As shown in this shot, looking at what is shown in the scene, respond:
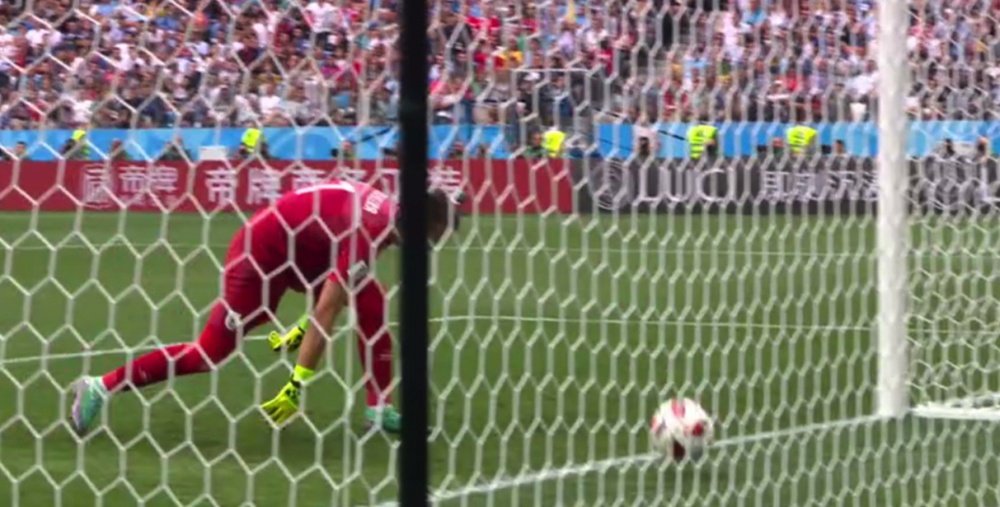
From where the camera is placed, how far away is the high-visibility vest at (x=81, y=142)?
398 cm

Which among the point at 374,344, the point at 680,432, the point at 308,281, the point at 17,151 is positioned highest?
the point at 17,151

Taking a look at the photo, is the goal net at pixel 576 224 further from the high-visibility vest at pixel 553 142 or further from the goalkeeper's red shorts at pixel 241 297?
the goalkeeper's red shorts at pixel 241 297

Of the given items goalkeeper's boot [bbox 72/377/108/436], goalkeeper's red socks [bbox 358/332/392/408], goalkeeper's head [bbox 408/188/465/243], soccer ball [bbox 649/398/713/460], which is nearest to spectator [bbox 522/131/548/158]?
goalkeeper's head [bbox 408/188/465/243]

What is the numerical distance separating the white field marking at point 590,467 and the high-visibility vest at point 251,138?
5.02 ft

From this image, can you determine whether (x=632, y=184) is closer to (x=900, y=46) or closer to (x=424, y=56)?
(x=900, y=46)

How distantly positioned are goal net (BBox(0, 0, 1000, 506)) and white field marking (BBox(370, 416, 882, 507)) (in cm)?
2

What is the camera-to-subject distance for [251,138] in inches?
166

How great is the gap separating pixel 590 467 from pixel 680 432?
463 millimetres

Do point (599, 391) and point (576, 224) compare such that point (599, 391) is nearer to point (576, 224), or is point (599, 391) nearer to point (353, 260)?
point (576, 224)

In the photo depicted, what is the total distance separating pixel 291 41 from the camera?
411 centimetres

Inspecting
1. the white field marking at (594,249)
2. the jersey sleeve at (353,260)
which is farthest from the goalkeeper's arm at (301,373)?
the jersey sleeve at (353,260)

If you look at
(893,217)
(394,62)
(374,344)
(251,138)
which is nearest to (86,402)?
(374,344)

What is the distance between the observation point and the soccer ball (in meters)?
6.12

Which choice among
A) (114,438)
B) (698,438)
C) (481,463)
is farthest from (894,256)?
(114,438)
